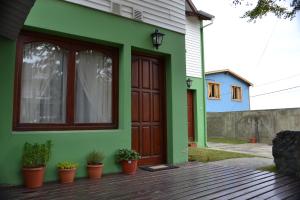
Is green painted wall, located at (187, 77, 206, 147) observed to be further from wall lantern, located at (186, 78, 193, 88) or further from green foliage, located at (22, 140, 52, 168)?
green foliage, located at (22, 140, 52, 168)

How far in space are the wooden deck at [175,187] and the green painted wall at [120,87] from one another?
0.47 metres

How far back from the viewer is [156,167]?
17.8 ft

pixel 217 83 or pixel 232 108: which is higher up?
pixel 217 83

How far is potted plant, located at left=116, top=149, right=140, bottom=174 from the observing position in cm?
489

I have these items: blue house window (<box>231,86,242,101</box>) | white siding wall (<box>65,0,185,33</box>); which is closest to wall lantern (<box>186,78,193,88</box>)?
white siding wall (<box>65,0,185,33</box>)

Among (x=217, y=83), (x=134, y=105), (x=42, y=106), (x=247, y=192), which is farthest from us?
(x=217, y=83)

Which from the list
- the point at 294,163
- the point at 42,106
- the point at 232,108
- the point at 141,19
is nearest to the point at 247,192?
the point at 294,163

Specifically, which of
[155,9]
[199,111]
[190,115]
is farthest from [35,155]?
[199,111]

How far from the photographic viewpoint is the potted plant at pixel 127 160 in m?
4.89

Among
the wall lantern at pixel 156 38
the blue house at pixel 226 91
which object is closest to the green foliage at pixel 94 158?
the wall lantern at pixel 156 38

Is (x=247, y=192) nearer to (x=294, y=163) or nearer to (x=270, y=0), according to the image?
(x=294, y=163)

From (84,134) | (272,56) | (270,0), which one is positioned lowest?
(84,134)

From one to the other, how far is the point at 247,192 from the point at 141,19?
383cm

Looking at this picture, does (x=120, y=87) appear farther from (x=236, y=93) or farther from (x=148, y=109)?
(x=236, y=93)
